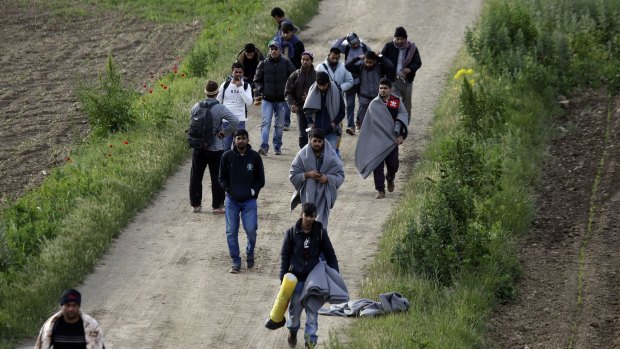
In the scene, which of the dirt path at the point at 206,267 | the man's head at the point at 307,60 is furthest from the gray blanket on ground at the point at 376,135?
the man's head at the point at 307,60

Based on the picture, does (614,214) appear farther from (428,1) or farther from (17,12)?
(17,12)

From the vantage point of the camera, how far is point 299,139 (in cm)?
1855

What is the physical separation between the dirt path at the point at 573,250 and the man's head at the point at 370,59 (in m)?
3.14

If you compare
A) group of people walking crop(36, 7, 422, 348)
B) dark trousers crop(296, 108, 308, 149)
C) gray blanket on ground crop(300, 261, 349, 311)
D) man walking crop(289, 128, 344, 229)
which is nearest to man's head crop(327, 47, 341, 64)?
group of people walking crop(36, 7, 422, 348)

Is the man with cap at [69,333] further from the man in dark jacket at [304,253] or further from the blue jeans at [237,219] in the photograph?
the blue jeans at [237,219]

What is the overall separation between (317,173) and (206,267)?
1826 mm

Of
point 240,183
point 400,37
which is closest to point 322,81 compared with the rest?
point 240,183

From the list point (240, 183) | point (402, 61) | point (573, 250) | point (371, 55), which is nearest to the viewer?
point (240, 183)

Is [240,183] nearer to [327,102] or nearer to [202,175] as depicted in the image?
[202,175]

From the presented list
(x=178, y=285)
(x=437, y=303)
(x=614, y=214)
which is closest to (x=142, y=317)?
(x=178, y=285)

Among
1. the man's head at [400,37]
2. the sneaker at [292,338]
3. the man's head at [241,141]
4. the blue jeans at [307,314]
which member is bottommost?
the sneaker at [292,338]

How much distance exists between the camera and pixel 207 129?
16.5 meters

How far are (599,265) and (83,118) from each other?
37.4ft

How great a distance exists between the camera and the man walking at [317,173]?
580 inches
